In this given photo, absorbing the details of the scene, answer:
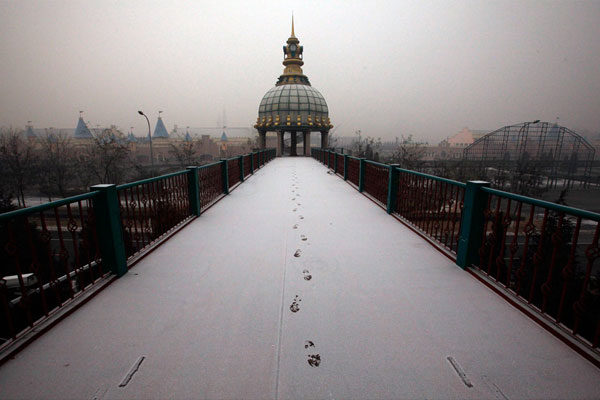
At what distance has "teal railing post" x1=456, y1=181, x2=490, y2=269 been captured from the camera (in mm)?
3936

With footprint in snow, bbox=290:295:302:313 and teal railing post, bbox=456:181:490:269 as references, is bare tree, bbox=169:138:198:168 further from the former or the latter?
teal railing post, bbox=456:181:490:269

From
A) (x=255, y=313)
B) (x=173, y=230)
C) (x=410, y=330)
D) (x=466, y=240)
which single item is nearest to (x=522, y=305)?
(x=466, y=240)

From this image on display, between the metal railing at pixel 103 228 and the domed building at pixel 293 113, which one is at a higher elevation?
the domed building at pixel 293 113

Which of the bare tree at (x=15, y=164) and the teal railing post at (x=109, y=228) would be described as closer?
the teal railing post at (x=109, y=228)

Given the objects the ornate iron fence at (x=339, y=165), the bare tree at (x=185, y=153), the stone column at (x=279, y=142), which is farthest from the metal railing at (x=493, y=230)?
the bare tree at (x=185, y=153)

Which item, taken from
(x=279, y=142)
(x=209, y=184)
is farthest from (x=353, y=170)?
(x=279, y=142)

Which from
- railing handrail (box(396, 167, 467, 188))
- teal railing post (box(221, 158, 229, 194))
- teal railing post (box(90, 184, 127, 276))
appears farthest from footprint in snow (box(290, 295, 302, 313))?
teal railing post (box(221, 158, 229, 194))

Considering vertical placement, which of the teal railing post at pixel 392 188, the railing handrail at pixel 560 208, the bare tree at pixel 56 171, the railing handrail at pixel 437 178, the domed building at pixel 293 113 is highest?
the domed building at pixel 293 113

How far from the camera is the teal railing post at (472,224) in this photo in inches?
155

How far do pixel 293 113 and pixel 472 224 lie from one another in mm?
33657

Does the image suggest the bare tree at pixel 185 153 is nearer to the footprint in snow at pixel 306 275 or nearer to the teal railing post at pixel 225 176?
the teal railing post at pixel 225 176

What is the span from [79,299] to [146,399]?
1.96 metres

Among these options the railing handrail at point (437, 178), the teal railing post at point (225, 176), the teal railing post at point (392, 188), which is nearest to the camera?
the railing handrail at point (437, 178)

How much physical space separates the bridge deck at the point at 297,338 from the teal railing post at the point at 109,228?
280 millimetres
